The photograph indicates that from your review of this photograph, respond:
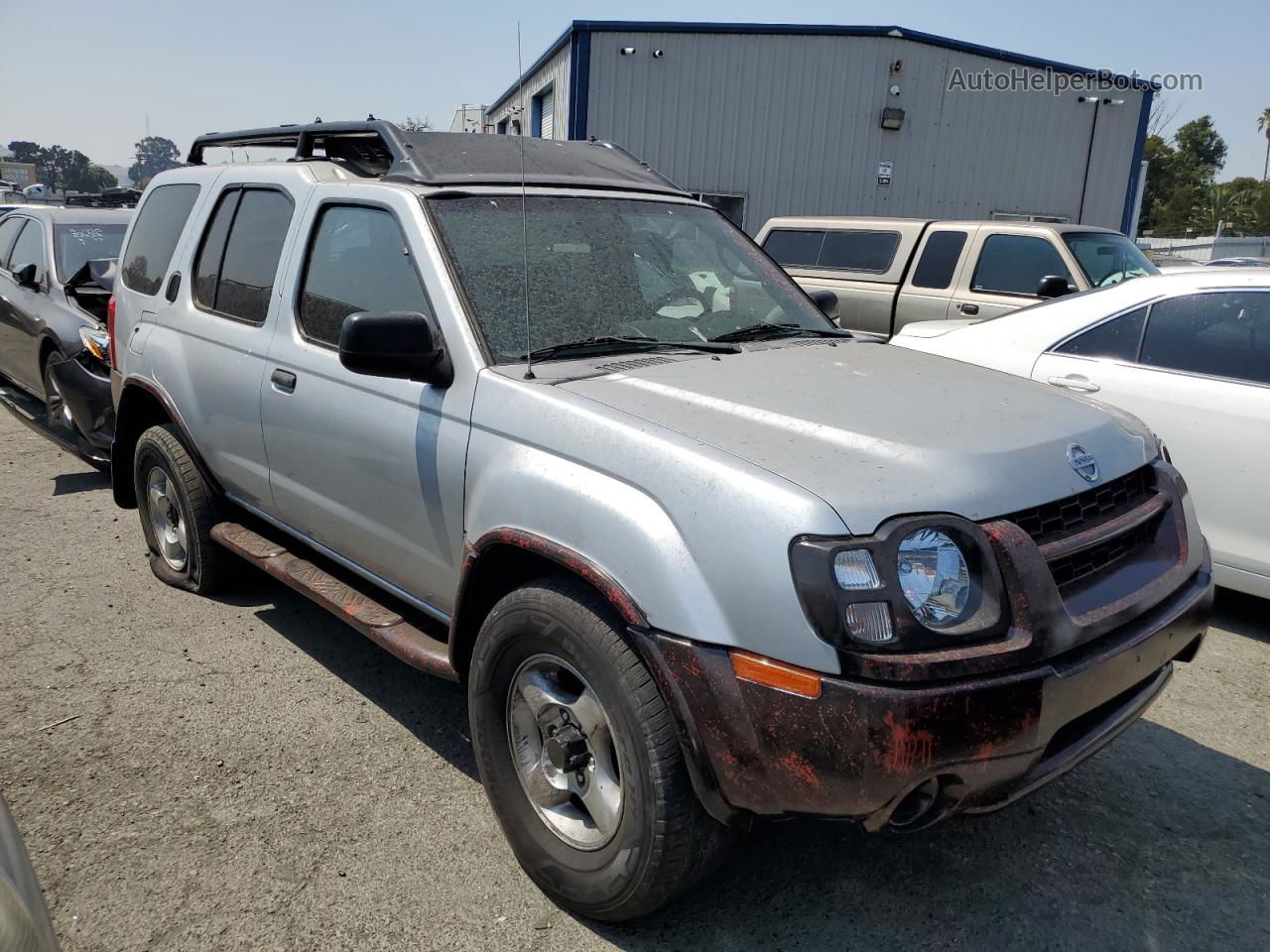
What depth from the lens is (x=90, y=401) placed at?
6.26 meters

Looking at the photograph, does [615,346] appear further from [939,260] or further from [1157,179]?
[1157,179]

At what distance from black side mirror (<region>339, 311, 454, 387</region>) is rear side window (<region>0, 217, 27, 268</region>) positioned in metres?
7.34

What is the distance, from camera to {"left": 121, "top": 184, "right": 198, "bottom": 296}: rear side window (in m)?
4.73

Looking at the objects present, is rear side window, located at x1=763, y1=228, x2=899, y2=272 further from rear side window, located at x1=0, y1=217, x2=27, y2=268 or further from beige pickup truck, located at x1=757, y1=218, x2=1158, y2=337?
rear side window, located at x1=0, y1=217, x2=27, y2=268

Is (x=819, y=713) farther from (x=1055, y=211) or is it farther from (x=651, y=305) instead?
(x=1055, y=211)

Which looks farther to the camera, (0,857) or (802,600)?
(802,600)

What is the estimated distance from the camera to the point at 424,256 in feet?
10.2

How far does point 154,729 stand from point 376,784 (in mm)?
Answer: 951

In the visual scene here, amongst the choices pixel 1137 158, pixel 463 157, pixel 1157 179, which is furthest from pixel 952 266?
pixel 1157 179

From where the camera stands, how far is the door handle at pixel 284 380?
3.60 meters

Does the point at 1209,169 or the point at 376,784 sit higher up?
the point at 1209,169

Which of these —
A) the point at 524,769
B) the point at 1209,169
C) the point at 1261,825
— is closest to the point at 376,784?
the point at 524,769

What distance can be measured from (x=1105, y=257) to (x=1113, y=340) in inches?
175

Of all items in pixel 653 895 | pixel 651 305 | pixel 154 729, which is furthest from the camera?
pixel 154 729
